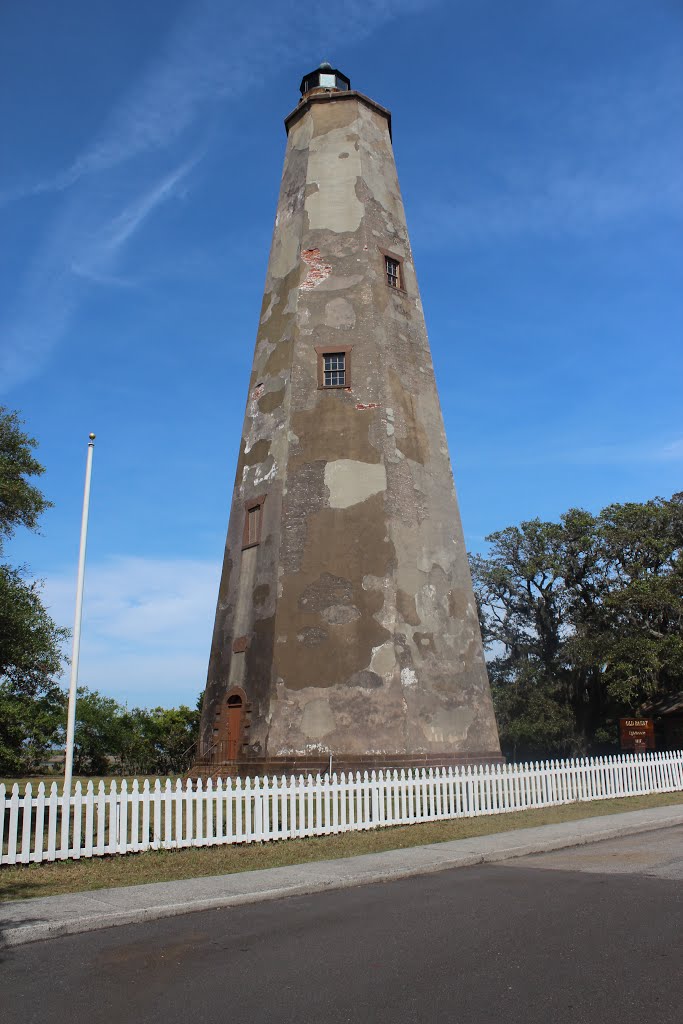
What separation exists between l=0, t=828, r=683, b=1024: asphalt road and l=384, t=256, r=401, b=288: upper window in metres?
18.0

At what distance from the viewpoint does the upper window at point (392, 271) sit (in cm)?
2358

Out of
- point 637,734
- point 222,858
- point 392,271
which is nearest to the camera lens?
point 222,858

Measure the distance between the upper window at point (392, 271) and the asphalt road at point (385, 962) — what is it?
18009 millimetres

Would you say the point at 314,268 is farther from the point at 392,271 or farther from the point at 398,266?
the point at 398,266

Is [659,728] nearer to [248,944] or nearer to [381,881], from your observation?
[381,881]

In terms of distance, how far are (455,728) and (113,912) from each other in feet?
42.9

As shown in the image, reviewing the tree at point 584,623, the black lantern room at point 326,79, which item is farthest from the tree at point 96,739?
the black lantern room at point 326,79

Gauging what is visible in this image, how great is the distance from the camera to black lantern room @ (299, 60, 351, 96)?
26625 millimetres

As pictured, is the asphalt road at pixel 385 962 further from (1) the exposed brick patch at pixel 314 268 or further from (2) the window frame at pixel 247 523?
(1) the exposed brick patch at pixel 314 268

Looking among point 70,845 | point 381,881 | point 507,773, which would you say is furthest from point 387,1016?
point 507,773

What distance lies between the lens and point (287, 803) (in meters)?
14.8

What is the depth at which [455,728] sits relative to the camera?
785 inches

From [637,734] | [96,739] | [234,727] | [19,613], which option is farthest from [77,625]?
[96,739]

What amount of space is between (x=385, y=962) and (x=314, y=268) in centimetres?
1992
